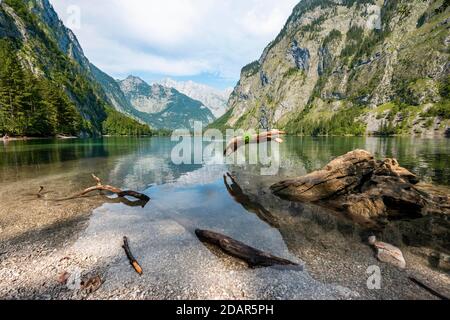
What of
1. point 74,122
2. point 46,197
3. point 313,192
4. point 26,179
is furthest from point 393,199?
point 74,122

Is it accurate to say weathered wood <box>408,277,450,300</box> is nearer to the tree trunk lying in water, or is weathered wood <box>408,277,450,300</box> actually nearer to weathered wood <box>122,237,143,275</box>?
the tree trunk lying in water

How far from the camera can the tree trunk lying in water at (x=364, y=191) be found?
18.2 m

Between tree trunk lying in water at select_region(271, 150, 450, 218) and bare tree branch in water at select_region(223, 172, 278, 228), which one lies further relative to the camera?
tree trunk lying in water at select_region(271, 150, 450, 218)

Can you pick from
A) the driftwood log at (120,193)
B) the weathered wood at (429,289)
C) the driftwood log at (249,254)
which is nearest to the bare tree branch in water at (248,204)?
the driftwood log at (249,254)

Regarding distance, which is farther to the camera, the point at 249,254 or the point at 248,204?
the point at 248,204

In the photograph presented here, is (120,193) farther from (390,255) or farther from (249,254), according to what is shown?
(390,255)

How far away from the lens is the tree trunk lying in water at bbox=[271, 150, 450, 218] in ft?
59.7

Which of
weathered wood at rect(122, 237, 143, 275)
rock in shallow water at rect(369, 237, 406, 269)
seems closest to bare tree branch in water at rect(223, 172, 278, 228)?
rock in shallow water at rect(369, 237, 406, 269)

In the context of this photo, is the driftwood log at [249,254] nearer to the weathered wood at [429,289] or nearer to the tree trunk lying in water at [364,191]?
the weathered wood at [429,289]

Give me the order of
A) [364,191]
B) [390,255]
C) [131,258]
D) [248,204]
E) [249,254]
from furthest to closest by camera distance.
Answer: [364,191] < [248,204] < [390,255] < [249,254] < [131,258]

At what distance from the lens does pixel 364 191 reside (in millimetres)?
21203

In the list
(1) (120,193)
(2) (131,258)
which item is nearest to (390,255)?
(2) (131,258)

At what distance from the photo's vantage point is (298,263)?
1061 cm
